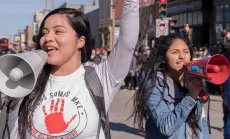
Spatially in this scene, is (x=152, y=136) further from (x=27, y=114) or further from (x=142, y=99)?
(x=27, y=114)

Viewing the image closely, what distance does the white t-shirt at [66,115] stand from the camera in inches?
91.4

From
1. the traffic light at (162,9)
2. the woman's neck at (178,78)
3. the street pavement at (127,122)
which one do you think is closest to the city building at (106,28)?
the traffic light at (162,9)

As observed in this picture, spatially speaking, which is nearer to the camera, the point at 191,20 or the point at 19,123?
the point at 19,123

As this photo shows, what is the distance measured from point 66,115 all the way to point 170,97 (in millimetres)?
999

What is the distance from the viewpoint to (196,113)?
10.00ft

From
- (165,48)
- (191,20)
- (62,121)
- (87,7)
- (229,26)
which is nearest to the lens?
(62,121)

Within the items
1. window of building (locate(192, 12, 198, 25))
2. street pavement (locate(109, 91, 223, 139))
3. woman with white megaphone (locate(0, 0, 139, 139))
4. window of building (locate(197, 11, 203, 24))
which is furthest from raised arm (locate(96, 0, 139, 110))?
window of building (locate(192, 12, 198, 25))

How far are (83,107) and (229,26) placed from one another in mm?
21746

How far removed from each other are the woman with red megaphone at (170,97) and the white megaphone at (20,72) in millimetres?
1048

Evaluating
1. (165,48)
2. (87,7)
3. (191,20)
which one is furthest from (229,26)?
(87,7)

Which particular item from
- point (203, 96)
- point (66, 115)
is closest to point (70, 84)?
point (66, 115)

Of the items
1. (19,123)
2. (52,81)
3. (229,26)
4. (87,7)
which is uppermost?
(87,7)

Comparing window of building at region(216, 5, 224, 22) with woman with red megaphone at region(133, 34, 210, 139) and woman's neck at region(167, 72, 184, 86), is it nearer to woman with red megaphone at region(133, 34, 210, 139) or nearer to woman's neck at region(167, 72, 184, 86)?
woman with red megaphone at region(133, 34, 210, 139)

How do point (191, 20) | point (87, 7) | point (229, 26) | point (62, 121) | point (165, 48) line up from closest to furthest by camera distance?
1. point (62, 121)
2. point (165, 48)
3. point (229, 26)
4. point (191, 20)
5. point (87, 7)
